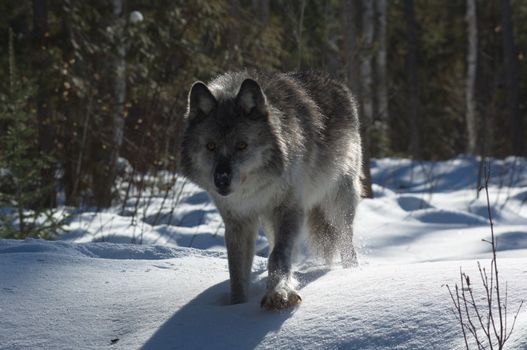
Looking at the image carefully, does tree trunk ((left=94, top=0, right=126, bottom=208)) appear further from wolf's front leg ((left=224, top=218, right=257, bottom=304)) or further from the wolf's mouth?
the wolf's mouth

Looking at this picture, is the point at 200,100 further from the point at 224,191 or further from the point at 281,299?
the point at 281,299

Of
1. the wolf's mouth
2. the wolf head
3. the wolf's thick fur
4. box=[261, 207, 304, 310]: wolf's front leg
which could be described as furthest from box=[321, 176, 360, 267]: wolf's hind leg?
the wolf's mouth

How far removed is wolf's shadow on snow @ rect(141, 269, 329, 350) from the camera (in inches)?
110

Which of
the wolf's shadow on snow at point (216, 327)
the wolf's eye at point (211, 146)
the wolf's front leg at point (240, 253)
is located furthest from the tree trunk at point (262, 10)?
the wolf's shadow on snow at point (216, 327)

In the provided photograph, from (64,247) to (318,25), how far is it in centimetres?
1464

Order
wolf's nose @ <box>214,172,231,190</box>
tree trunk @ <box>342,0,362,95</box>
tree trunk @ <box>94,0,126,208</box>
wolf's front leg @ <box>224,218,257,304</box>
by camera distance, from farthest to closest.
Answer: tree trunk @ <box>342,0,362,95</box>, tree trunk @ <box>94,0,126,208</box>, wolf's front leg @ <box>224,218,257,304</box>, wolf's nose @ <box>214,172,231,190</box>

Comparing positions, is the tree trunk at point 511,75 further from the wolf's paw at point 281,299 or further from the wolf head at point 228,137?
the wolf's paw at point 281,299

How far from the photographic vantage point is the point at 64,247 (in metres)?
4.44

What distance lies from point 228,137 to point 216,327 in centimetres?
128

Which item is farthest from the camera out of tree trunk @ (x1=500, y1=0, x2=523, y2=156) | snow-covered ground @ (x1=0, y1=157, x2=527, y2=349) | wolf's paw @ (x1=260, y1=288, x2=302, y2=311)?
tree trunk @ (x1=500, y1=0, x2=523, y2=156)

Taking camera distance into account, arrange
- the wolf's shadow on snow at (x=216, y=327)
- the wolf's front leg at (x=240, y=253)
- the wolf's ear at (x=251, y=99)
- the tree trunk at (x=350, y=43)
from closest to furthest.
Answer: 1. the wolf's shadow on snow at (x=216, y=327)
2. the wolf's front leg at (x=240, y=253)
3. the wolf's ear at (x=251, y=99)
4. the tree trunk at (x=350, y=43)

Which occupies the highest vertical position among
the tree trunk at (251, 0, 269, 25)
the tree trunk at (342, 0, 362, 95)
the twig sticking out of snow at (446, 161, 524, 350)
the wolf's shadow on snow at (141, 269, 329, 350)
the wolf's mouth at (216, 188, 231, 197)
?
the tree trunk at (251, 0, 269, 25)

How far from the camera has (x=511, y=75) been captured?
19.6 meters

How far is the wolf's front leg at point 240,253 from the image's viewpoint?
3.83m
